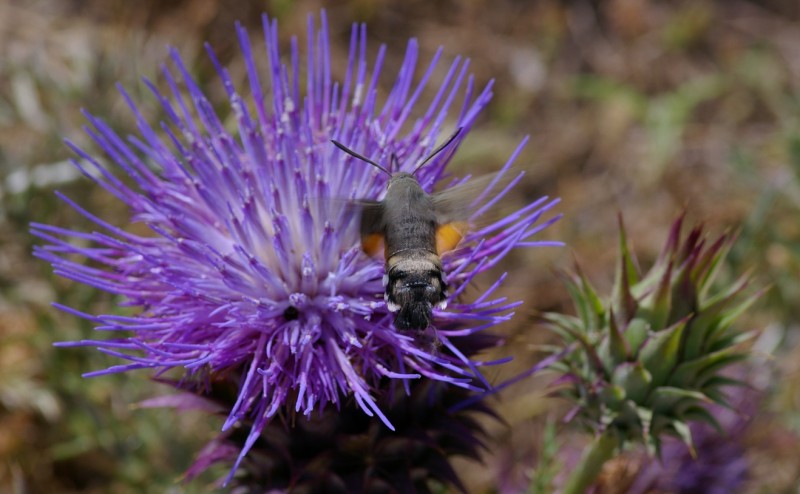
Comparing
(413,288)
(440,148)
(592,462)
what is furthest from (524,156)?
(413,288)

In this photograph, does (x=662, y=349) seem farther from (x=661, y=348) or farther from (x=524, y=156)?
(x=524, y=156)

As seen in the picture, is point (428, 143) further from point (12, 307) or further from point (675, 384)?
point (12, 307)

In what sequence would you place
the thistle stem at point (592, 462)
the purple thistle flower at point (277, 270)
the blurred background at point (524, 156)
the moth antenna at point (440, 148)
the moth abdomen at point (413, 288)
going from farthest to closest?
the blurred background at point (524, 156), the thistle stem at point (592, 462), the moth antenna at point (440, 148), the purple thistle flower at point (277, 270), the moth abdomen at point (413, 288)

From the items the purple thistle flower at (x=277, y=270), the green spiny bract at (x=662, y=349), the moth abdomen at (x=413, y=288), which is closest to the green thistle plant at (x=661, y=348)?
the green spiny bract at (x=662, y=349)

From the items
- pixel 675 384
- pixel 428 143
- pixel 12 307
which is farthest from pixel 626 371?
pixel 12 307

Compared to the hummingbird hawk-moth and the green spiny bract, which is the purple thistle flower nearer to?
the hummingbird hawk-moth

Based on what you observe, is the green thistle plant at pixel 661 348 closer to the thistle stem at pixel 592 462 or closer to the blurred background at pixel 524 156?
the thistle stem at pixel 592 462

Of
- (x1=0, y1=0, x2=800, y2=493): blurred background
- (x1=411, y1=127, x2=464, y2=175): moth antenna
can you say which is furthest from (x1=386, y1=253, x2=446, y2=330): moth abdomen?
(x1=0, y1=0, x2=800, y2=493): blurred background
